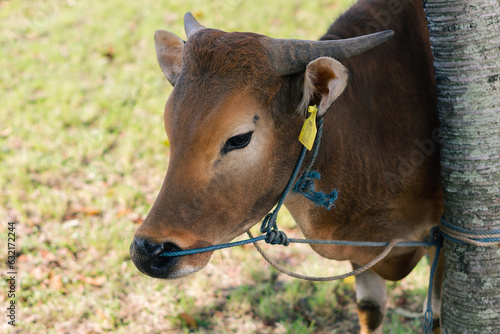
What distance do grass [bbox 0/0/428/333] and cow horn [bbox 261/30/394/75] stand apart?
114cm

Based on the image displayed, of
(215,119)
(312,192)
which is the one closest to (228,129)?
(215,119)

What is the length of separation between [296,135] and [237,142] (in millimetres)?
304

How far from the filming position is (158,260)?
7.16ft

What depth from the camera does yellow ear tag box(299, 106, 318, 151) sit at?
89.8 inches

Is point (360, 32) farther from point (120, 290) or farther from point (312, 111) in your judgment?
point (120, 290)

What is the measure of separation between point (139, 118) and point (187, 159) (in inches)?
159

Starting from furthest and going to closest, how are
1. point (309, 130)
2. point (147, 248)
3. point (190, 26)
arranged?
point (190, 26) → point (309, 130) → point (147, 248)

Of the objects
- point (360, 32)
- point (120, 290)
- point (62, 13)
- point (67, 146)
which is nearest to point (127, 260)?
point (120, 290)

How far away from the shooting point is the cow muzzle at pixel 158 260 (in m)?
2.17

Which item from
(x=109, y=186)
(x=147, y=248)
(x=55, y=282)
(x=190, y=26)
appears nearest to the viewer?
(x=147, y=248)

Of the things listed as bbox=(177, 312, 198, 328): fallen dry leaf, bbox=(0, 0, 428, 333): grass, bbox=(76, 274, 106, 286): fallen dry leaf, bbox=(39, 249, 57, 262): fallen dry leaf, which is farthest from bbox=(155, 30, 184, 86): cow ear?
bbox=(39, 249, 57, 262): fallen dry leaf

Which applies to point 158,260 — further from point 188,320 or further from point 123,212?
point 123,212

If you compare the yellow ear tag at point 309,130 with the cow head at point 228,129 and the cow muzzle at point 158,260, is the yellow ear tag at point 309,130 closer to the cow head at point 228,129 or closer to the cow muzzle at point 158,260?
the cow head at point 228,129

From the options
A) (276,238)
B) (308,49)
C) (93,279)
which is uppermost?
(308,49)
